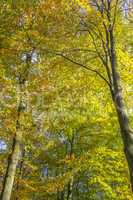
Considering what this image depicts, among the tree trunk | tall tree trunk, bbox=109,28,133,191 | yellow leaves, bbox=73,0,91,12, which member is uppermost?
yellow leaves, bbox=73,0,91,12

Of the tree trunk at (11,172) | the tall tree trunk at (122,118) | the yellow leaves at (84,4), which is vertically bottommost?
the tree trunk at (11,172)

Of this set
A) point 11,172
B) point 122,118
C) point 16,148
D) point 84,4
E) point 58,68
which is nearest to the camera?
point 122,118

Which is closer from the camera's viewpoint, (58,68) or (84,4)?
(84,4)

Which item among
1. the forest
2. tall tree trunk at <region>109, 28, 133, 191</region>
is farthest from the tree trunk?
tall tree trunk at <region>109, 28, 133, 191</region>

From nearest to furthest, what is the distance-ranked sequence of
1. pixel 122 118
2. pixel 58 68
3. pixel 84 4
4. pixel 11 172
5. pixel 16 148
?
pixel 122 118, pixel 84 4, pixel 11 172, pixel 16 148, pixel 58 68

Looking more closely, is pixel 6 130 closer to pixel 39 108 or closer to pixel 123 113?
pixel 39 108

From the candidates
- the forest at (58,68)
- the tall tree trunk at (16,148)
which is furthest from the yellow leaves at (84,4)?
the tall tree trunk at (16,148)

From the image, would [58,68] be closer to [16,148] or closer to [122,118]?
[16,148]

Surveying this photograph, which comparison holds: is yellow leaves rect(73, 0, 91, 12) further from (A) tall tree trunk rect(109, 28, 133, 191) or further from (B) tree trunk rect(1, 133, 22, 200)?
(B) tree trunk rect(1, 133, 22, 200)

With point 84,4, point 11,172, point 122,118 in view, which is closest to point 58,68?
point 84,4

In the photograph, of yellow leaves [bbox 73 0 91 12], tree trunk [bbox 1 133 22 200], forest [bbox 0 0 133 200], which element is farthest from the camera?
tree trunk [bbox 1 133 22 200]

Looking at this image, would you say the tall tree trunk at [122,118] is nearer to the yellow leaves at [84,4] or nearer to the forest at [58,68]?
the forest at [58,68]

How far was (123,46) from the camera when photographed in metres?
14.2

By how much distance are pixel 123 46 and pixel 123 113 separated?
5.38 m
